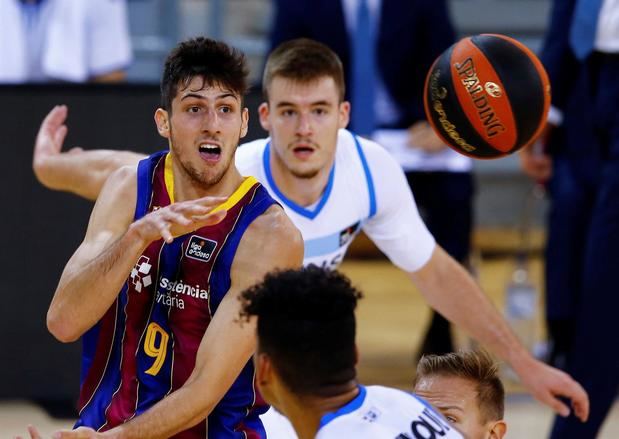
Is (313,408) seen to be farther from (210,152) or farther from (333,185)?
(333,185)

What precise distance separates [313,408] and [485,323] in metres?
2.00

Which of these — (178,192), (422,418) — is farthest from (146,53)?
(422,418)

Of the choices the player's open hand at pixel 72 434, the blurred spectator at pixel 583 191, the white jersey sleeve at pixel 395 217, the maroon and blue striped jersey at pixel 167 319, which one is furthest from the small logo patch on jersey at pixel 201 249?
the blurred spectator at pixel 583 191

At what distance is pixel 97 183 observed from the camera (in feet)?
16.0

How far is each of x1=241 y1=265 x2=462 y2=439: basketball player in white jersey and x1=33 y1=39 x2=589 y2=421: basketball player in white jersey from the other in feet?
5.70

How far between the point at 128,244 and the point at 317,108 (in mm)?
1542

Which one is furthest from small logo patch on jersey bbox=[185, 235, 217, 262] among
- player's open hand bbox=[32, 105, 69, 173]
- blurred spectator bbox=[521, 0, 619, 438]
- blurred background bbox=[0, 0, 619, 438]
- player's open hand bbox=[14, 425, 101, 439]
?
blurred background bbox=[0, 0, 619, 438]

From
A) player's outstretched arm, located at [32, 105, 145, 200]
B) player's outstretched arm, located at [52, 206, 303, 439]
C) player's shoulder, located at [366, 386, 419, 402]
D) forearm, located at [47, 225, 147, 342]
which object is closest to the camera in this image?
player's shoulder, located at [366, 386, 419, 402]

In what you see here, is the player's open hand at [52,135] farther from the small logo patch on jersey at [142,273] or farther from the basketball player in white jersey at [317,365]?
the basketball player in white jersey at [317,365]

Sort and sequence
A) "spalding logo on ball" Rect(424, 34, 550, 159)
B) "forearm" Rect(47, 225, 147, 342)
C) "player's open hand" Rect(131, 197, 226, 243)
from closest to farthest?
1. "player's open hand" Rect(131, 197, 226, 243)
2. "forearm" Rect(47, 225, 147, 342)
3. "spalding logo on ball" Rect(424, 34, 550, 159)

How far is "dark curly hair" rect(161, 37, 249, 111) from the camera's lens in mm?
4043

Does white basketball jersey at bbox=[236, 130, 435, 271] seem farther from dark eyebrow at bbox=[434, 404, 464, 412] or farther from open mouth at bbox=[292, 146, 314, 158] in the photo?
dark eyebrow at bbox=[434, 404, 464, 412]

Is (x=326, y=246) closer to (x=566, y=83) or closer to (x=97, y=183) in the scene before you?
(x=97, y=183)

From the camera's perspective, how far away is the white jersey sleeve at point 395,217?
16.7ft
